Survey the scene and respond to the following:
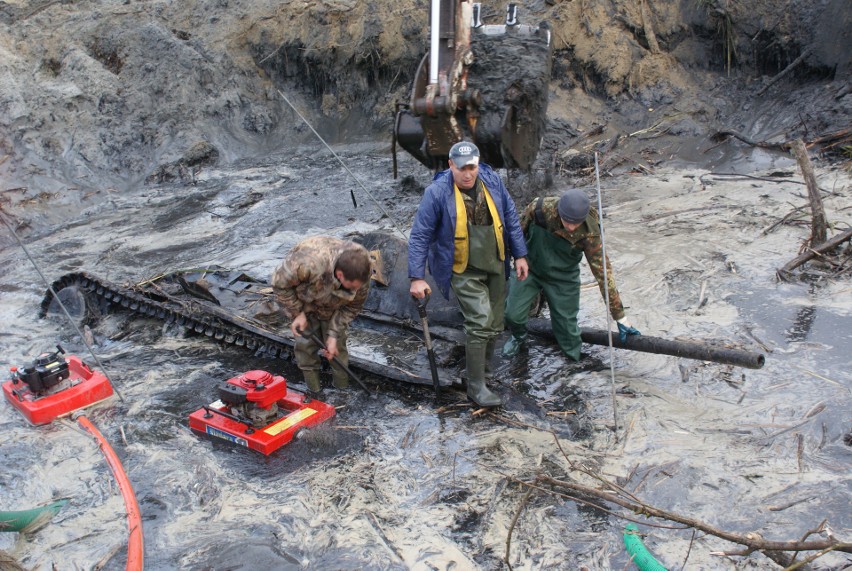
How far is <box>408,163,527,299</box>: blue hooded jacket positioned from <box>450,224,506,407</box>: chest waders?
0.15m

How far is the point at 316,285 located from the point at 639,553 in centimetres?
297

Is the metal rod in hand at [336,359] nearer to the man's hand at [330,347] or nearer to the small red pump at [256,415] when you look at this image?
the man's hand at [330,347]

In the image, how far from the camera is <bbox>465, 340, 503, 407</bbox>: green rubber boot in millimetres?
5125

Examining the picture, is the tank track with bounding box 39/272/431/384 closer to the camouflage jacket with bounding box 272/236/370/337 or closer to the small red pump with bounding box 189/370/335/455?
the camouflage jacket with bounding box 272/236/370/337

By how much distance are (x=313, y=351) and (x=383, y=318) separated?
47.7 inches

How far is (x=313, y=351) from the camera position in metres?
5.63

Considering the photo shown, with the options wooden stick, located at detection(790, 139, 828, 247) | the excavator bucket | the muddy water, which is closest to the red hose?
the muddy water

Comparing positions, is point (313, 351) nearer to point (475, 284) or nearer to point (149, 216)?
point (475, 284)

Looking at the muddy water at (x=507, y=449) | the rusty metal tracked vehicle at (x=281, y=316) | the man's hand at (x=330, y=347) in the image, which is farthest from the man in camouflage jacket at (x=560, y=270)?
the man's hand at (x=330, y=347)

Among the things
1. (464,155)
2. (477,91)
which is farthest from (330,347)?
(477,91)

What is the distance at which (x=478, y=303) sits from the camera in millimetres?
5164

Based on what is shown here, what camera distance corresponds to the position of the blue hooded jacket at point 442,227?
5.05m

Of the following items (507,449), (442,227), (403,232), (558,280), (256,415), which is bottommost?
(507,449)

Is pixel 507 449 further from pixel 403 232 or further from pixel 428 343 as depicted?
pixel 403 232
